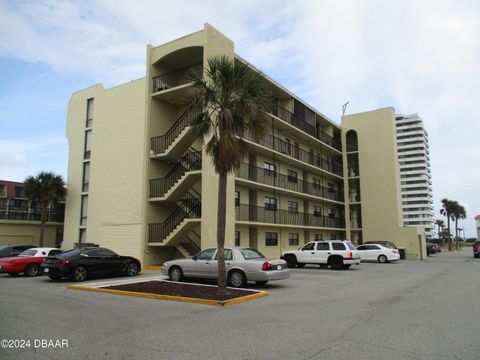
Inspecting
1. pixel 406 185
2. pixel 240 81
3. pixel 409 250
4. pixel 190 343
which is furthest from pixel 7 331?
pixel 406 185

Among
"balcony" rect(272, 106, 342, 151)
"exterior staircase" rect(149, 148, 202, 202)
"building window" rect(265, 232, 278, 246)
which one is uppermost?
"balcony" rect(272, 106, 342, 151)

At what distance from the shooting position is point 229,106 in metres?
13.5

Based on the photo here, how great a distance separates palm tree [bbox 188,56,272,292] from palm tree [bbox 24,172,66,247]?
74.2ft

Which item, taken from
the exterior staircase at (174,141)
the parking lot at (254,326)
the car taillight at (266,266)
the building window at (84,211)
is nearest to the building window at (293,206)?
the exterior staircase at (174,141)

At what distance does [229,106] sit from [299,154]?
23.7m

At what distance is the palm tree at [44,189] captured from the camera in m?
31.8

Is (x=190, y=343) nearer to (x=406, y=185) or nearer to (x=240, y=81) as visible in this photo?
(x=240, y=81)

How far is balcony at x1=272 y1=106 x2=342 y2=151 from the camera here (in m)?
32.9

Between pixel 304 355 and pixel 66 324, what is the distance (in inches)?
200

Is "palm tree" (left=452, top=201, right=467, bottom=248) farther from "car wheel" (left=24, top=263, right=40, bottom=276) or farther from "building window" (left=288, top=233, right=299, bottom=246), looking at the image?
"car wheel" (left=24, top=263, right=40, bottom=276)

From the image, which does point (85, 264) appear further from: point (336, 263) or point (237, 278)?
point (336, 263)

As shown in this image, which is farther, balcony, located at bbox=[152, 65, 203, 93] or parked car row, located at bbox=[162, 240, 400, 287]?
balcony, located at bbox=[152, 65, 203, 93]

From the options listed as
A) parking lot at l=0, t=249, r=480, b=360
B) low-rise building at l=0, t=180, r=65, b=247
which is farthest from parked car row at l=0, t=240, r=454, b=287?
low-rise building at l=0, t=180, r=65, b=247

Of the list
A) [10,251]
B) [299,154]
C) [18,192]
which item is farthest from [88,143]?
[299,154]
